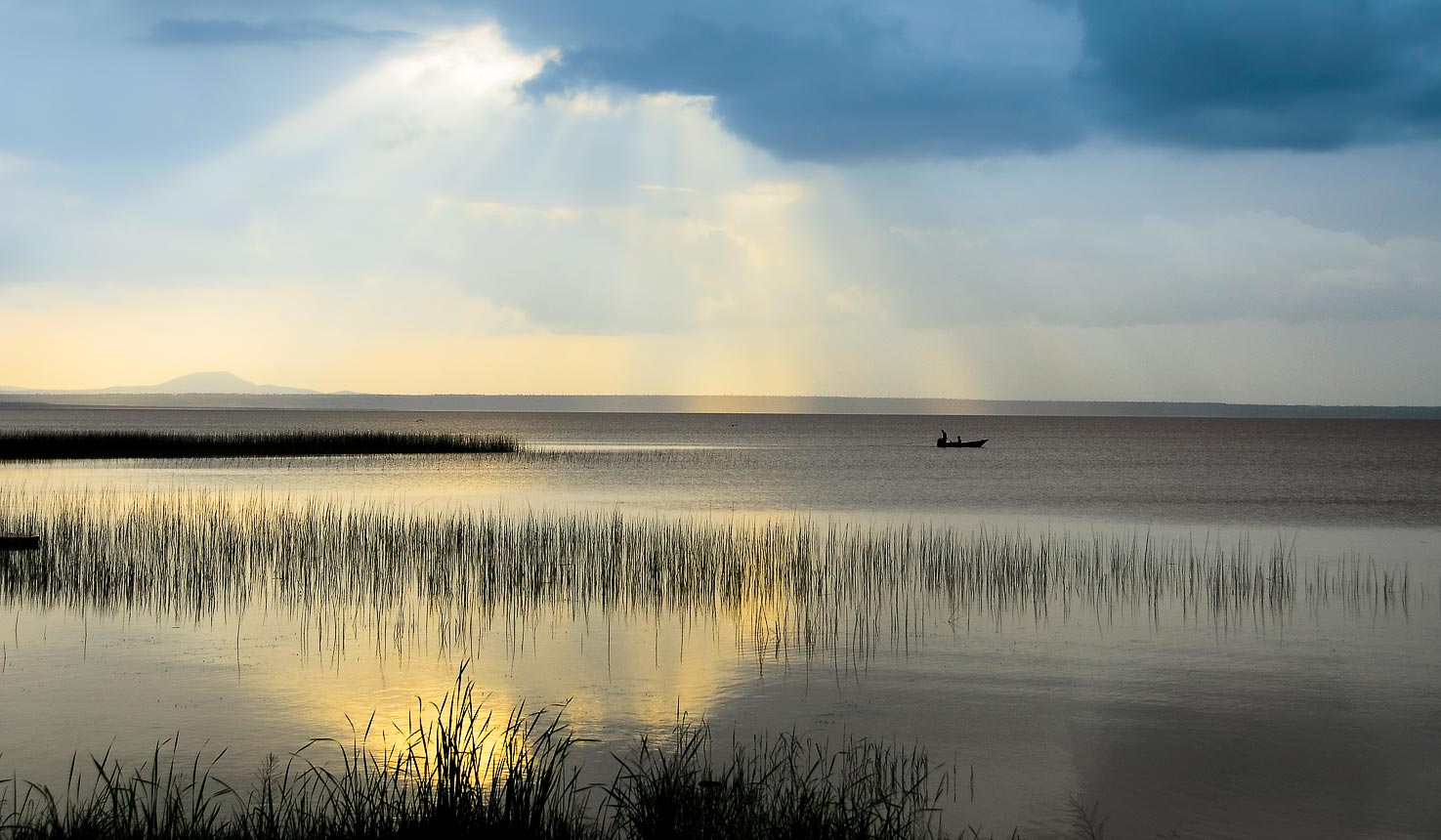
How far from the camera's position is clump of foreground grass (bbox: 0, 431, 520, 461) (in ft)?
154

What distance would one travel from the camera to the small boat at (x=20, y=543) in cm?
1609

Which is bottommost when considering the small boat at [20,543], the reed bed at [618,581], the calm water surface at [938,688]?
the calm water surface at [938,688]

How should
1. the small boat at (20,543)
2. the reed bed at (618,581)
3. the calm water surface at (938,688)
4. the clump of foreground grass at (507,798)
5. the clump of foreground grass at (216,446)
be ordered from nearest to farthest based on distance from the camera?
the clump of foreground grass at (507,798)
the calm water surface at (938,688)
the reed bed at (618,581)
the small boat at (20,543)
the clump of foreground grass at (216,446)

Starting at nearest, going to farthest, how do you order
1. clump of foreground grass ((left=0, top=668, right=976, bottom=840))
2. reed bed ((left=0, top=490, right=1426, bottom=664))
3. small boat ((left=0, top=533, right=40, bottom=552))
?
1. clump of foreground grass ((left=0, top=668, right=976, bottom=840))
2. reed bed ((left=0, top=490, right=1426, bottom=664))
3. small boat ((left=0, top=533, right=40, bottom=552))

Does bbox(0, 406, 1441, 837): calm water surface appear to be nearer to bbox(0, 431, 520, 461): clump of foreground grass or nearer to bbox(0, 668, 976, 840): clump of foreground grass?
bbox(0, 668, 976, 840): clump of foreground grass

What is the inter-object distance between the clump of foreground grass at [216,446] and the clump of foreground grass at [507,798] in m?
42.7

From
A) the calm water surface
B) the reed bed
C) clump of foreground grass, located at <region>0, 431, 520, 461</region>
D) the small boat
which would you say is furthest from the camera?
clump of foreground grass, located at <region>0, 431, 520, 461</region>

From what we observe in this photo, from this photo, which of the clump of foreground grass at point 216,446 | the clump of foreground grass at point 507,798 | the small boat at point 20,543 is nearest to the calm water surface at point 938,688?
the clump of foreground grass at point 507,798

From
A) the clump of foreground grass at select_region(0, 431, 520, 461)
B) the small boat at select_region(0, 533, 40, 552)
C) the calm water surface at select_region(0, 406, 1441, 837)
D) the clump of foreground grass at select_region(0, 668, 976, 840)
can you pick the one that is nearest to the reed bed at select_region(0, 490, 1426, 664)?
the calm water surface at select_region(0, 406, 1441, 837)

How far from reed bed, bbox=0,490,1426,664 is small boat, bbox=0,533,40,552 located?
0.91 feet

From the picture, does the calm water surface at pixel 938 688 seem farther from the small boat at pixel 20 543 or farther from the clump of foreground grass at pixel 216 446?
the clump of foreground grass at pixel 216 446

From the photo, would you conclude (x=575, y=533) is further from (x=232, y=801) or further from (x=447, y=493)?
(x=447, y=493)

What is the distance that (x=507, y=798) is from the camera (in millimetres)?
5508


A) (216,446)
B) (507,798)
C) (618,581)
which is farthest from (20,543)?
(216,446)
